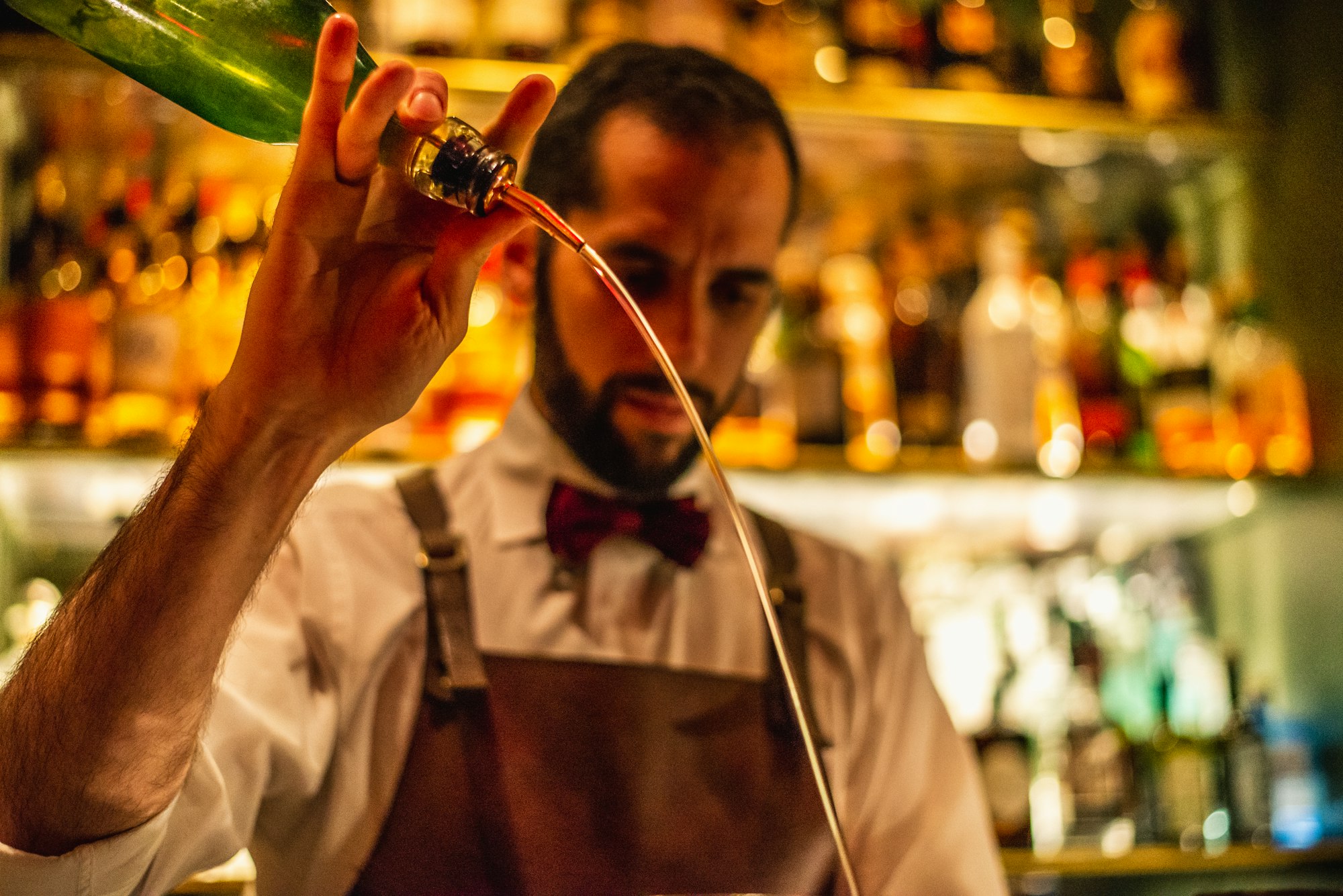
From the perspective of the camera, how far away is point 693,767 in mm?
1042

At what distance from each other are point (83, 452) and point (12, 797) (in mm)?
871

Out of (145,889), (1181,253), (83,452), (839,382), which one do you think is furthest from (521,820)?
(1181,253)

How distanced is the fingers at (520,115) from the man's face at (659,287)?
1.37ft

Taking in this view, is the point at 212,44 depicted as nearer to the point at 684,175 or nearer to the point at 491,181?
the point at 491,181

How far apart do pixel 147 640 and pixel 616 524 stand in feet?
1.84

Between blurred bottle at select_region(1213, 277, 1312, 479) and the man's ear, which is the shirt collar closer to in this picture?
the man's ear

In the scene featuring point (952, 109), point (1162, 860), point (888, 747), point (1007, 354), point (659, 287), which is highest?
point (952, 109)

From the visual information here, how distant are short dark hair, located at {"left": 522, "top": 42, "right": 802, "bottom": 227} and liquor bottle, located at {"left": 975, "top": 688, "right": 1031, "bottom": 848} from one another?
2.70 feet

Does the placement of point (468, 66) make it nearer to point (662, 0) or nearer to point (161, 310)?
point (662, 0)

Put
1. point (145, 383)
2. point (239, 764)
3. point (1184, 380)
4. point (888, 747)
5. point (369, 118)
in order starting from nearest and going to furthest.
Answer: point (369, 118)
point (239, 764)
point (888, 747)
point (145, 383)
point (1184, 380)

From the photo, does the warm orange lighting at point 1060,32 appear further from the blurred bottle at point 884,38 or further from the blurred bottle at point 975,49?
the blurred bottle at point 884,38

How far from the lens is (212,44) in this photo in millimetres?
604

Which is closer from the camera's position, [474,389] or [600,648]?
[600,648]

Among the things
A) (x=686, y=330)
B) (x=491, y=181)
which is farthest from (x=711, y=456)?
(x=686, y=330)
